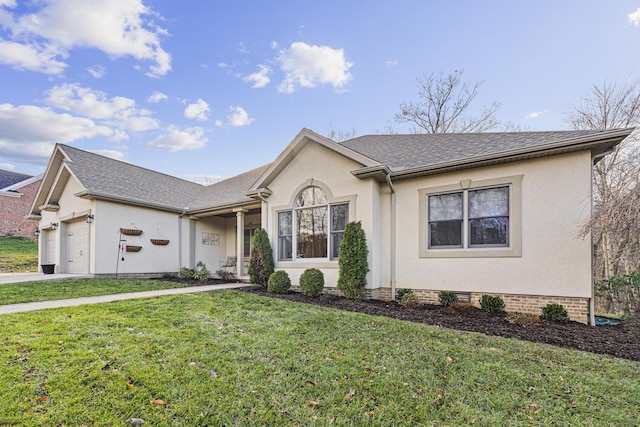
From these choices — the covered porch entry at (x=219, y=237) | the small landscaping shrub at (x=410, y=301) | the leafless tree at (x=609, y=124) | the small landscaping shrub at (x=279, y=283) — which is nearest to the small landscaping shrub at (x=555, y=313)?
the small landscaping shrub at (x=410, y=301)

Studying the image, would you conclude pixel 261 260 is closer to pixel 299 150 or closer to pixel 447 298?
pixel 299 150

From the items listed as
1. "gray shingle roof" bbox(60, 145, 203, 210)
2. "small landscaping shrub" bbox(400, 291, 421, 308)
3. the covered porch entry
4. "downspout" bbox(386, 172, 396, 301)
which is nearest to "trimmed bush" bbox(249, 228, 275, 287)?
the covered porch entry

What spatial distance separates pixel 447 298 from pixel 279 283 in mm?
4566

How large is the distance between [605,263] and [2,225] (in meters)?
38.2

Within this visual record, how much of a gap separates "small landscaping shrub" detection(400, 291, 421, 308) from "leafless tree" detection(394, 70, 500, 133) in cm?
1603

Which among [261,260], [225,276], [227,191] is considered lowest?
[225,276]

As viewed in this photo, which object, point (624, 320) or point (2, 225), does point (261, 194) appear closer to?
point (624, 320)

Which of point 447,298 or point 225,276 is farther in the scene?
point 225,276

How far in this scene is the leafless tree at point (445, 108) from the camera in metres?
20.2

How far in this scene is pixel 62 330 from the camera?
4.53m

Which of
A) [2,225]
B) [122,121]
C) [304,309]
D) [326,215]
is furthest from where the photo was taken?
[2,225]

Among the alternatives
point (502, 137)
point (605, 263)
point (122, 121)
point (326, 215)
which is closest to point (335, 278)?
point (326, 215)

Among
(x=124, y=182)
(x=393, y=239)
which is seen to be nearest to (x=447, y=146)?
(x=393, y=239)

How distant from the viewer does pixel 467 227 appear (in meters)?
7.64
